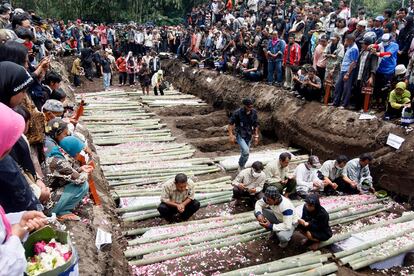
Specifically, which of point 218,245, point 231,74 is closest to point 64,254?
point 218,245

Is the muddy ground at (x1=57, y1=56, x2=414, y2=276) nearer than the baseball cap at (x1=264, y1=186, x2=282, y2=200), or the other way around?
the muddy ground at (x1=57, y1=56, x2=414, y2=276)

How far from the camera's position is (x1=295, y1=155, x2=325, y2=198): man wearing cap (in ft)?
30.2

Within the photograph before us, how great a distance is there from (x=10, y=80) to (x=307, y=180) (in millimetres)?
7267

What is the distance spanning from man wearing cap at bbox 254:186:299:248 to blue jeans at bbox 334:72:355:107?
19.9 ft

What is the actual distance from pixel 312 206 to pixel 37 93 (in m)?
5.38

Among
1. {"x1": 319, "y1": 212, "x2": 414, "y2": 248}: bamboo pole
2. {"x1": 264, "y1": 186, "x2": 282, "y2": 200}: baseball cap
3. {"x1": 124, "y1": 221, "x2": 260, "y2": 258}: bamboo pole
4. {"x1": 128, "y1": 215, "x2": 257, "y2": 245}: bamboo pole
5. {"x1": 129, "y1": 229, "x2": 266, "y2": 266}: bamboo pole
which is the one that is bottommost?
{"x1": 128, "y1": 215, "x2": 257, "y2": 245}: bamboo pole

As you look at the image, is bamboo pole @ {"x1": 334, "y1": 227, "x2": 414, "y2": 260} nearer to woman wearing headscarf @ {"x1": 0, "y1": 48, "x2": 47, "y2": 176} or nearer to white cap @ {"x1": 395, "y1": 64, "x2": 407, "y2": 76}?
woman wearing headscarf @ {"x1": 0, "y1": 48, "x2": 47, "y2": 176}

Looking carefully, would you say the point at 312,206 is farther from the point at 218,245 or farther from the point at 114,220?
the point at 114,220

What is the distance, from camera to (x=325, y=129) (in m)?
12.1

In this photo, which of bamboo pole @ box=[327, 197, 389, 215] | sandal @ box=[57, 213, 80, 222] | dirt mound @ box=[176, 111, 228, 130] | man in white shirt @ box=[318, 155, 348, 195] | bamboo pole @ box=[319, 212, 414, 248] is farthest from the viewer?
dirt mound @ box=[176, 111, 228, 130]

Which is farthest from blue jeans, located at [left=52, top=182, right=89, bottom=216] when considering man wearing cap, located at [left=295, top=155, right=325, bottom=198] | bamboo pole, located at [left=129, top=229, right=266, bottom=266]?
Answer: man wearing cap, located at [left=295, top=155, right=325, bottom=198]

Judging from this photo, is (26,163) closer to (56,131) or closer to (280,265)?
(56,131)

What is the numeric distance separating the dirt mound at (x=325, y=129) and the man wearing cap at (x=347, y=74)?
1.29 ft

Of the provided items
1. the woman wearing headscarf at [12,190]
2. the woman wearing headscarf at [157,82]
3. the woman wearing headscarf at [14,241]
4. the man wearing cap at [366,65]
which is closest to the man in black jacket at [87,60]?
the woman wearing headscarf at [157,82]
